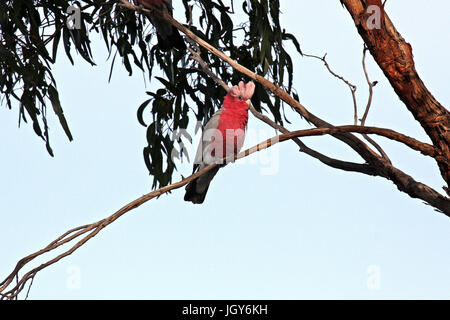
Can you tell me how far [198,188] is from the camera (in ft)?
8.70

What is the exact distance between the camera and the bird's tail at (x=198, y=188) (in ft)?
8.57

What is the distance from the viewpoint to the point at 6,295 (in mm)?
1877

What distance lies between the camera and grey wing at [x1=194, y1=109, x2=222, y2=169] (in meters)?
2.57

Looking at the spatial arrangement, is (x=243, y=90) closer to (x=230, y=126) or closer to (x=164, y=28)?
(x=230, y=126)

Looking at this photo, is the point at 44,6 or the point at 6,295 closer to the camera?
the point at 6,295

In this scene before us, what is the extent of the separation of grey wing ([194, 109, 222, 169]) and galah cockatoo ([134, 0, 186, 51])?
0.53 metres

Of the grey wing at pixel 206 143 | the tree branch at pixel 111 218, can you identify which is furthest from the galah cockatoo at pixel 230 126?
the tree branch at pixel 111 218

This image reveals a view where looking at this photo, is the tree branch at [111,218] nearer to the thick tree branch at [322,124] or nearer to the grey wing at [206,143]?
the thick tree branch at [322,124]

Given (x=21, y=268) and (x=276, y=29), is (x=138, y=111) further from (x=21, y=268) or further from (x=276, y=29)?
(x=21, y=268)

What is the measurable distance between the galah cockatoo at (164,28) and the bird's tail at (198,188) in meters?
0.69

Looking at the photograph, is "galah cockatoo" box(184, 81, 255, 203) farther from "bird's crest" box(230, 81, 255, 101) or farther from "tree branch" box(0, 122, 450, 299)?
"tree branch" box(0, 122, 450, 299)

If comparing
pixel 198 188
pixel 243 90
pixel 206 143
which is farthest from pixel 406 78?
pixel 198 188
